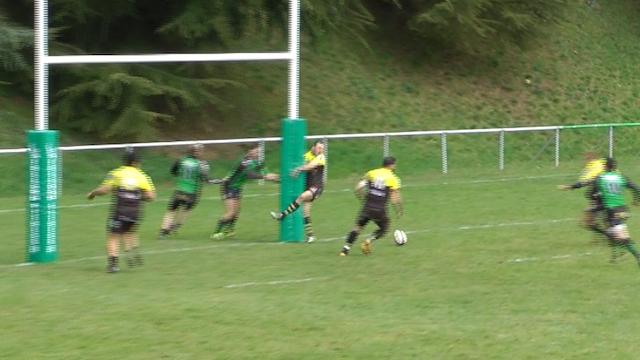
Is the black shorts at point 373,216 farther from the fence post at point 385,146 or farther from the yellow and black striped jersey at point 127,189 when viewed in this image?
the fence post at point 385,146

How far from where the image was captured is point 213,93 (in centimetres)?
3195

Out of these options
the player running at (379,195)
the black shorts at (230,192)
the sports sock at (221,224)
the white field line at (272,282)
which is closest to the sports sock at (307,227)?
the black shorts at (230,192)

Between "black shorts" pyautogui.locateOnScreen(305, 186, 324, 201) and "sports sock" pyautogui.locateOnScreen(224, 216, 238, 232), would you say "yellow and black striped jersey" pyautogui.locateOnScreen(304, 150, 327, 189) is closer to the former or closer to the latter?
"black shorts" pyautogui.locateOnScreen(305, 186, 324, 201)

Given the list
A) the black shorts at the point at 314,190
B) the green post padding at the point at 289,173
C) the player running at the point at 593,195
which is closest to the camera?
the player running at the point at 593,195

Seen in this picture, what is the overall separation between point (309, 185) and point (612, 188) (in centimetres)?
534

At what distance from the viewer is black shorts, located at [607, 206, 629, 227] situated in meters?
16.4

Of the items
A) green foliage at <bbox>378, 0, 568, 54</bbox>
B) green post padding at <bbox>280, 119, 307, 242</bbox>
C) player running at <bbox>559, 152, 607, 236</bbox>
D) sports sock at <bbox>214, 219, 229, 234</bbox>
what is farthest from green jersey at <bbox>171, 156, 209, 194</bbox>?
green foliage at <bbox>378, 0, 568, 54</bbox>

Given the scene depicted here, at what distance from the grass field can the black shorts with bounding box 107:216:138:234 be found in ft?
2.02

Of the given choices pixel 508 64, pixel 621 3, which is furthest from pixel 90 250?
Result: pixel 621 3

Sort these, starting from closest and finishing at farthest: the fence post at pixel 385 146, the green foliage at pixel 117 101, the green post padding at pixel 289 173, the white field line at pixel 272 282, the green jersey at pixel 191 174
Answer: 1. the white field line at pixel 272 282
2. the green post padding at pixel 289 173
3. the green jersey at pixel 191 174
4. the green foliage at pixel 117 101
5. the fence post at pixel 385 146

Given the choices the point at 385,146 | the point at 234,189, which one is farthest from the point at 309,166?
the point at 385,146

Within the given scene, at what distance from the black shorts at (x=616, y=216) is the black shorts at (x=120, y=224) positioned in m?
6.55

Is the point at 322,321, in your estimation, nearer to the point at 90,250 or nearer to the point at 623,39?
the point at 90,250

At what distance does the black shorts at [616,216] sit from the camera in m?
16.4
